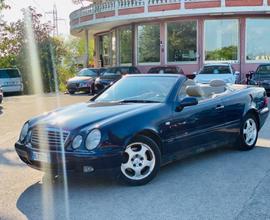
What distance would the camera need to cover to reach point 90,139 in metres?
5.59

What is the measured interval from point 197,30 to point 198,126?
20.8 metres

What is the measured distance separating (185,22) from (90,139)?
74.3 ft

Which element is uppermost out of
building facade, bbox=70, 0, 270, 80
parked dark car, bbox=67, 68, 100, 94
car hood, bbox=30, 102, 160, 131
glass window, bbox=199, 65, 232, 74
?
building facade, bbox=70, 0, 270, 80

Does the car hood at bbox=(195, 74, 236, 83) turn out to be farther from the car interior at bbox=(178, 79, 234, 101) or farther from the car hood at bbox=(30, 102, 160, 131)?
the car hood at bbox=(30, 102, 160, 131)

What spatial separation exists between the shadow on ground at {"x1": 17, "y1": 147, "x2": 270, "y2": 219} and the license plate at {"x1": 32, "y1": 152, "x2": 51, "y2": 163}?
1.30 ft

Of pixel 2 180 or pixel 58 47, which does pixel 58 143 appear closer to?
pixel 2 180

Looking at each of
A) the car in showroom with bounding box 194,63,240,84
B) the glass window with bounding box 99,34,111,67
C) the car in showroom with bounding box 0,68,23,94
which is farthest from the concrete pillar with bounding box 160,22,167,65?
the car in showroom with bounding box 0,68,23,94

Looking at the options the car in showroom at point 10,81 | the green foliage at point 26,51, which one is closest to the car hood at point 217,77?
the car in showroom at point 10,81

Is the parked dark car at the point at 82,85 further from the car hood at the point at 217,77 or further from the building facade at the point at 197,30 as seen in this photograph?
the car hood at the point at 217,77

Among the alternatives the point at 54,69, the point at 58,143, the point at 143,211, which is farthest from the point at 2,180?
the point at 54,69

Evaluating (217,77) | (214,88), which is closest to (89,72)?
(217,77)

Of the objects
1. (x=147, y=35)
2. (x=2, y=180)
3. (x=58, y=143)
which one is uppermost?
(x=147, y=35)

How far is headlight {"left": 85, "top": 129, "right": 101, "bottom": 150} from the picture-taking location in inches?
219

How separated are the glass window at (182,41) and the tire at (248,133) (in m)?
19.2
